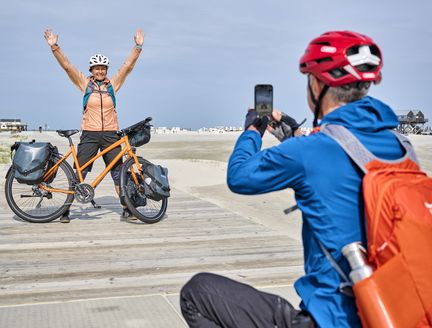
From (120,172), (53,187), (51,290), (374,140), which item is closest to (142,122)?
(120,172)

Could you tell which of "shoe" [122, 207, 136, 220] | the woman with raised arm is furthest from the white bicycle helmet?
"shoe" [122, 207, 136, 220]

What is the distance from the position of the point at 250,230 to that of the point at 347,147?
577cm

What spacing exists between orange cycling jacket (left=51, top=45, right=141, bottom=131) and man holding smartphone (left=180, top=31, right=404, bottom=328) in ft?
19.6

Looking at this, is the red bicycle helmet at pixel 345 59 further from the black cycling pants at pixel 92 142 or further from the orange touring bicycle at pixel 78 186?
the black cycling pants at pixel 92 142

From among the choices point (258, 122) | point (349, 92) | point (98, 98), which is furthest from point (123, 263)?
point (349, 92)

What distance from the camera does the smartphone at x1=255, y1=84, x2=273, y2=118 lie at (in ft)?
9.54

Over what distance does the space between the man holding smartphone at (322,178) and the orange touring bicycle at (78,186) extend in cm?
576

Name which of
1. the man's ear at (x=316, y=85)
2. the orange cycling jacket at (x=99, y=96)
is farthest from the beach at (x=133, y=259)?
the man's ear at (x=316, y=85)

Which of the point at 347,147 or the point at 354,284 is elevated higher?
the point at 347,147

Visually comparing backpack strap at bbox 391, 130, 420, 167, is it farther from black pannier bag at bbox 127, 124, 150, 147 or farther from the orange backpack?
black pannier bag at bbox 127, 124, 150, 147

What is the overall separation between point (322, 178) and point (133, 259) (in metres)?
4.40

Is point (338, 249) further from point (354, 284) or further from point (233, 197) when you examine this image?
point (233, 197)

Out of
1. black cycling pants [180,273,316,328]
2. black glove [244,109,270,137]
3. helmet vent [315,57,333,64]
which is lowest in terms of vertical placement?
black cycling pants [180,273,316,328]

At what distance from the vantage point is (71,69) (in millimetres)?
8281
